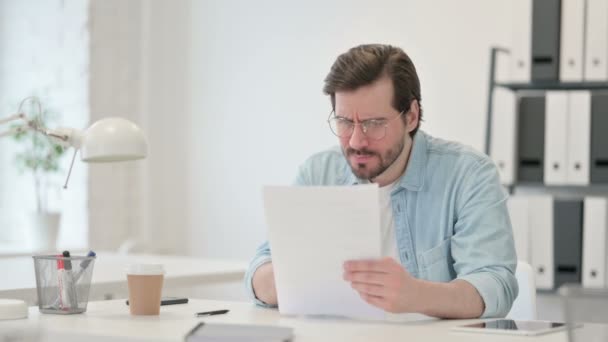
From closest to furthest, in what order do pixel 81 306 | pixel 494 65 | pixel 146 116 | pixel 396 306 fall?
1. pixel 396 306
2. pixel 81 306
3. pixel 494 65
4. pixel 146 116

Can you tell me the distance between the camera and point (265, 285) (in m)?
1.86

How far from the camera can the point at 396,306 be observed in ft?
5.15

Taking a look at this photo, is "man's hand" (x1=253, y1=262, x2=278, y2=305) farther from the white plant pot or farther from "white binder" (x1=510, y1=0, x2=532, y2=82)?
the white plant pot

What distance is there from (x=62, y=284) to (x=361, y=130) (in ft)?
2.23

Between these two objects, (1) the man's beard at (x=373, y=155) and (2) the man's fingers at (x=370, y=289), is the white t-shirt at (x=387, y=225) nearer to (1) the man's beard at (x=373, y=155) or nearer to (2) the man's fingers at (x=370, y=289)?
(1) the man's beard at (x=373, y=155)

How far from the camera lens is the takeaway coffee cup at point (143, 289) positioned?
171 cm

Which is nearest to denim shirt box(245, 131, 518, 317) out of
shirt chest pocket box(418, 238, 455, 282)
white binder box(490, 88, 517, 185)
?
shirt chest pocket box(418, 238, 455, 282)

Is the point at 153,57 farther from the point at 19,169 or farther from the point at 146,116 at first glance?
the point at 19,169

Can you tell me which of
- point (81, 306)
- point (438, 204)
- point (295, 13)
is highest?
point (295, 13)

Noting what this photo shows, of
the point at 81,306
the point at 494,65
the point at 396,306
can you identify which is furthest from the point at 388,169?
the point at 494,65

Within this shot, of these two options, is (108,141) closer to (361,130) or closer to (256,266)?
(256,266)

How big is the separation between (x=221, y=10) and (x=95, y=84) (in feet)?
2.27

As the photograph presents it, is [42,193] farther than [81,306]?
Yes

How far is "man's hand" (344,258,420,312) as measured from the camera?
5.05ft
